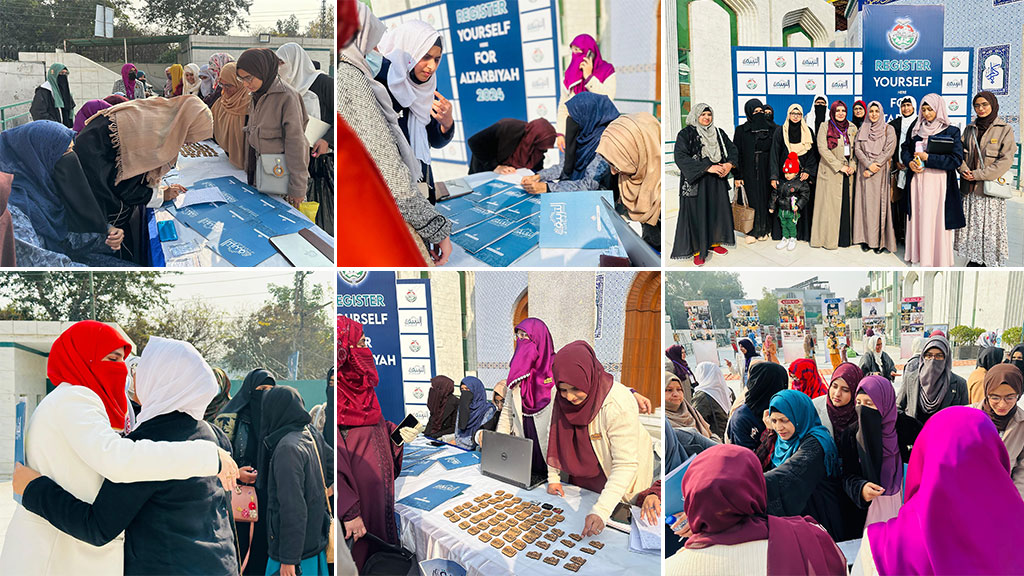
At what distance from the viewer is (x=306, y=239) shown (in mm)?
2564

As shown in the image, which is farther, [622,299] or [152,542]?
[622,299]

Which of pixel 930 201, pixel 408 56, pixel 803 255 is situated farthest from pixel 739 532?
pixel 408 56

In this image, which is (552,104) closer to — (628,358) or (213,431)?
(628,358)

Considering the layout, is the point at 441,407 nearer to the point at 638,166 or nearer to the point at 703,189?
the point at 638,166

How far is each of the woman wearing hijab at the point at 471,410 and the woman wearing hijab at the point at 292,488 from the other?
0.60m

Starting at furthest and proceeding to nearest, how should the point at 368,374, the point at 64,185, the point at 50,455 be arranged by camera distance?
the point at 368,374 → the point at 64,185 → the point at 50,455

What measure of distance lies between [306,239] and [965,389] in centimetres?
275

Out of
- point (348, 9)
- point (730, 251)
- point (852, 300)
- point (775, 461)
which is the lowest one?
point (775, 461)

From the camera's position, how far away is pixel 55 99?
2.46 metres

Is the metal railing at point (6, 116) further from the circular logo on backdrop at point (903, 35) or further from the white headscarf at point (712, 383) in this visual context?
the circular logo on backdrop at point (903, 35)

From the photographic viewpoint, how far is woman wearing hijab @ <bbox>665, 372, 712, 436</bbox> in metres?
2.56

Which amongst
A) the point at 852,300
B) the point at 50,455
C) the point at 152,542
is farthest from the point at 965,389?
the point at 50,455

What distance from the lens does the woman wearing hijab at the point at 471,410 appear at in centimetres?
266

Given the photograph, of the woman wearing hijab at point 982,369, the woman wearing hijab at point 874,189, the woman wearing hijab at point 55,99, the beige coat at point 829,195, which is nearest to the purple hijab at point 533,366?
the beige coat at point 829,195
